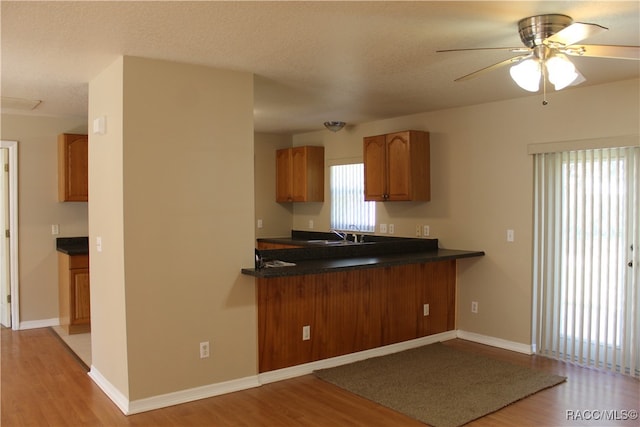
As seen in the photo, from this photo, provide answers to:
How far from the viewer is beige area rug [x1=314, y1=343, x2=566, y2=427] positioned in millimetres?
3588

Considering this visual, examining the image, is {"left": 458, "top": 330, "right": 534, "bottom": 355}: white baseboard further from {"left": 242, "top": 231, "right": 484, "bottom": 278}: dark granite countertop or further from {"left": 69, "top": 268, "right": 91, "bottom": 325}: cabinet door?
{"left": 69, "top": 268, "right": 91, "bottom": 325}: cabinet door

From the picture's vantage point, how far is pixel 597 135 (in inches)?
172

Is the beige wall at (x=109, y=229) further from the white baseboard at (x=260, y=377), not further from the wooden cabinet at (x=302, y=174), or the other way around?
the wooden cabinet at (x=302, y=174)

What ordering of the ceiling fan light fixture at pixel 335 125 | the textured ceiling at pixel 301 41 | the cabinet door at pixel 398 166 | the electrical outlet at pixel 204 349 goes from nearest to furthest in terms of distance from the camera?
1. the textured ceiling at pixel 301 41
2. the electrical outlet at pixel 204 349
3. the cabinet door at pixel 398 166
4. the ceiling fan light fixture at pixel 335 125

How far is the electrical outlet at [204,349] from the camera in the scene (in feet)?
12.5

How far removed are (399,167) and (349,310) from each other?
5.74 ft

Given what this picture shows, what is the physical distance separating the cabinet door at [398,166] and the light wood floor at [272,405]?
84.0 inches

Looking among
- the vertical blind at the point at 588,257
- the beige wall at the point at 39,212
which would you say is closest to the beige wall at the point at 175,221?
the beige wall at the point at 39,212

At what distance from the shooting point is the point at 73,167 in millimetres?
5797

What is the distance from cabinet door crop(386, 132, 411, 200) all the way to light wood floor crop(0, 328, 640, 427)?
7.00ft

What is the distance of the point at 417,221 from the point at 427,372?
6.49ft

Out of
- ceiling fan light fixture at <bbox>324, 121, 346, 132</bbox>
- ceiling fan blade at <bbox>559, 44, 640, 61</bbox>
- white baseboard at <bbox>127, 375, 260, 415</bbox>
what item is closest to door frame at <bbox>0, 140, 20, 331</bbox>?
white baseboard at <bbox>127, 375, 260, 415</bbox>

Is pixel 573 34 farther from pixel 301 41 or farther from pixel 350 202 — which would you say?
pixel 350 202

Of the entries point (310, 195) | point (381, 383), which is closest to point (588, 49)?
point (381, 383)
